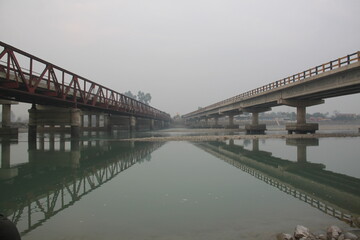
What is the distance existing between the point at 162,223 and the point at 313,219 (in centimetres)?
394

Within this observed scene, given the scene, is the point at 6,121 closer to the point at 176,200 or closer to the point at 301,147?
the point at 176,200

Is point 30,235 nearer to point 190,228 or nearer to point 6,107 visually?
point 190,228

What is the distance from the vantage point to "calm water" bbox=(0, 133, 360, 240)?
5.92 meters

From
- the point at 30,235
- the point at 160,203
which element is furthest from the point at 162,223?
the point at 30,235

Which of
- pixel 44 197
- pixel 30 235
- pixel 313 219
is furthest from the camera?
pixel 44 197

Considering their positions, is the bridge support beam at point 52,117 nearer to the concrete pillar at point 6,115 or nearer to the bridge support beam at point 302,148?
the concrete pillar at point 6,115

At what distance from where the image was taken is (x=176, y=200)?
319 inches

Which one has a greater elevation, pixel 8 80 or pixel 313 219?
pixel 8 80

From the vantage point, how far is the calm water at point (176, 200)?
5922 millimetres

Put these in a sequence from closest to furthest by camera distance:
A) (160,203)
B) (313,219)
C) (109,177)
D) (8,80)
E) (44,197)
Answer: (313,219), (160,203), (44,197), (109,177), (8,80)

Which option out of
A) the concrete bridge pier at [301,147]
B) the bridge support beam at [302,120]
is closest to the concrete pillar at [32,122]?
the concrete bridge pier at [301,147]

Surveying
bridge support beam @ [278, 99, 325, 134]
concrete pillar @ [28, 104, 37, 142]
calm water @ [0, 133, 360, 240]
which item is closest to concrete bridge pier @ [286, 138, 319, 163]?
calm water @ [0, 133, 360, 240]

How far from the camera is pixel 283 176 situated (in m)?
11.9

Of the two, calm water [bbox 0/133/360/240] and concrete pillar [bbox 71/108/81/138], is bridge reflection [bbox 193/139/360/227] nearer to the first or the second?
calm water [bbox 0/133/360/240]
